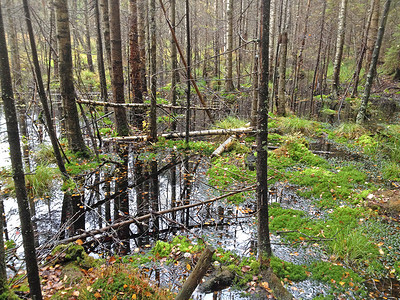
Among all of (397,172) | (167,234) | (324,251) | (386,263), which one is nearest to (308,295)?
(324,251)

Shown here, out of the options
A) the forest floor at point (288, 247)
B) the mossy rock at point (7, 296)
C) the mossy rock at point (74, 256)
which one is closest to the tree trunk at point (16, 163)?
the mossy rock at point (7, 296)

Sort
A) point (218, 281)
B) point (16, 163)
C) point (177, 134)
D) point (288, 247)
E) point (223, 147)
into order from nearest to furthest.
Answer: point (16, 163) → point (218, 281) → point (288, 247) → point (223, 147) → point (177, 134)

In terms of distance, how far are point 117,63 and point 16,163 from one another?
8110 mm

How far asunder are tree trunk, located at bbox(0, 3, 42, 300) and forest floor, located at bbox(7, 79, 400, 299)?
2.51 ft

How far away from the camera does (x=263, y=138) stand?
11.1 feet

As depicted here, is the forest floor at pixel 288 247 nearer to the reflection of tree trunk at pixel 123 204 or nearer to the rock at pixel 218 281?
the rock at pixel 218 281

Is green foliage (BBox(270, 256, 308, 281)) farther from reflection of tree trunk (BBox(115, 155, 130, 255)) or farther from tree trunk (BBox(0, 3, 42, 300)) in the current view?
tree trunk (BBox(0, 3, 42, 300))

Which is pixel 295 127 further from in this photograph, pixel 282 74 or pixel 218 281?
pixel 218 281

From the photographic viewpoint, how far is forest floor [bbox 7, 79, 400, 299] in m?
3.43

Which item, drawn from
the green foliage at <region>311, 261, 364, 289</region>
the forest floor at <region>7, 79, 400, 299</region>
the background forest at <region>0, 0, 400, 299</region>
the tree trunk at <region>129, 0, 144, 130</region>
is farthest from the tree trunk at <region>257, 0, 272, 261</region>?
the tree trunk at <region>129, 0, 144, 130</region>

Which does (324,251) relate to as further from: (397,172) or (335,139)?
(335,139)

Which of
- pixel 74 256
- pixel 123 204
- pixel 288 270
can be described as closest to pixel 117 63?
pixel 123 204

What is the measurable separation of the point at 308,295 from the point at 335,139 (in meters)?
8.23

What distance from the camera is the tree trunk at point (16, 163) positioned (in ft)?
6.86
